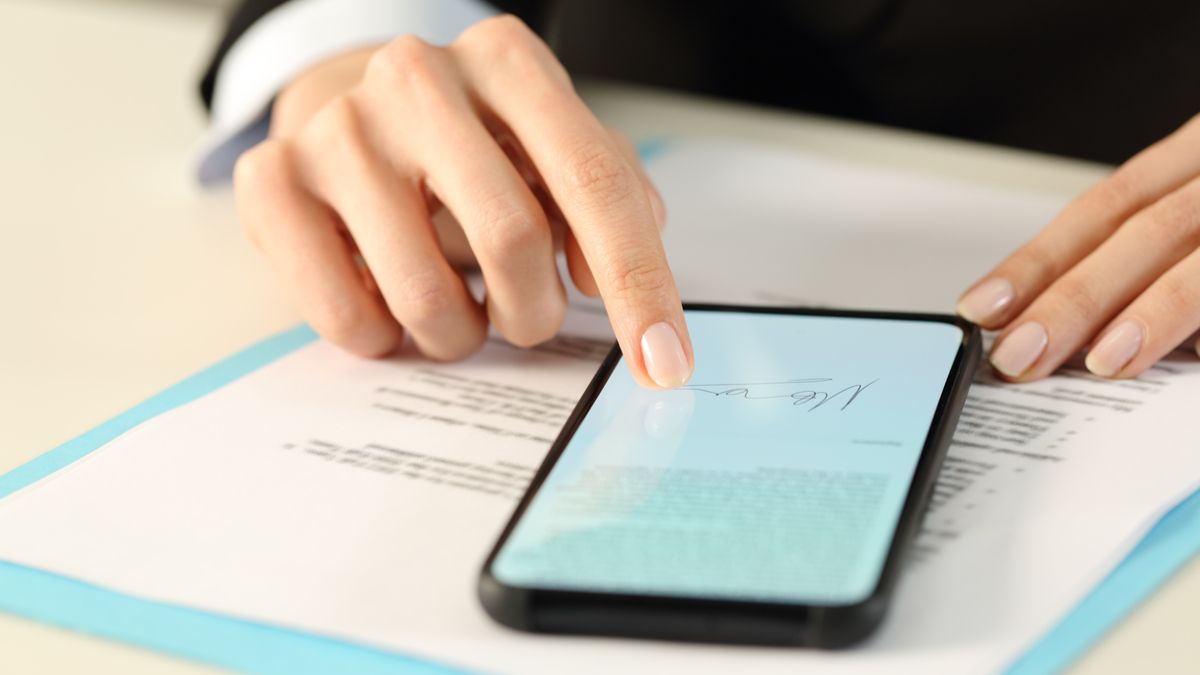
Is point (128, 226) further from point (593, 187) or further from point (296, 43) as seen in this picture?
point (593, 187)

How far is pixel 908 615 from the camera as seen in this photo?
341 mm

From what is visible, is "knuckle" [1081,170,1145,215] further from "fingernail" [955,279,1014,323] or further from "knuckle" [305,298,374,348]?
"knuckle" [305,298,374,348]

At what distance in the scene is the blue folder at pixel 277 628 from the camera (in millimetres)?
338

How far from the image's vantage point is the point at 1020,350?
1.57ft

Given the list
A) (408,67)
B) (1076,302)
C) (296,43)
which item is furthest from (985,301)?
(296,43)

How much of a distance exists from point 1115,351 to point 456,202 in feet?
0.86

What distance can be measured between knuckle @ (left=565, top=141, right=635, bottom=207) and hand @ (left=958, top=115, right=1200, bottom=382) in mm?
148

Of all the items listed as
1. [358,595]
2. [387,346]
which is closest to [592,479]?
[358,595]

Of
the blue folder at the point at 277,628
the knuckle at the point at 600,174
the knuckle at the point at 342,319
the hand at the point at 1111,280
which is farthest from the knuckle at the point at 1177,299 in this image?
the knuckle at the point at 342,319

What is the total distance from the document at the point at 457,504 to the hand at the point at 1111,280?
0.01 metres

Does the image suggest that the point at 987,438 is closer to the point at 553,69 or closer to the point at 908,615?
the point at 908,615

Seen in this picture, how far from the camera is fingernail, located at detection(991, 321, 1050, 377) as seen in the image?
0.48 m

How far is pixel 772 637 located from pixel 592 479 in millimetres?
78

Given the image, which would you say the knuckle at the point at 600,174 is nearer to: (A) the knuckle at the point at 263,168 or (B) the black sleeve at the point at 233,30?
(A) the knuckle at the point at 263,168
